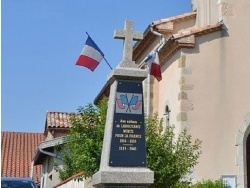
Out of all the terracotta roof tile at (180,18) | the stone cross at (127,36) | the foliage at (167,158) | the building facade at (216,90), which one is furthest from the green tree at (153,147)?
the terracotta roof tile at (180,18)

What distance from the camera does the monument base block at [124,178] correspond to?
6.69 metres

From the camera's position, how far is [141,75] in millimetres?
7449

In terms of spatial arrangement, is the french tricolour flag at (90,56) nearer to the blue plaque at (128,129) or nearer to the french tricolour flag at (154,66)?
the blue plaque at (128,129)

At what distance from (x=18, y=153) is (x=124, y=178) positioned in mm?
24217

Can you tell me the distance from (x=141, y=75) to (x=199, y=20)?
26.3ft

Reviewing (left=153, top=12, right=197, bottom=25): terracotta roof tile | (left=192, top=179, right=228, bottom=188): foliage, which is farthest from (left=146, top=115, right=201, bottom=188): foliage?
(left=153, top=12, right=197, bottom=25): terracotta roof tile

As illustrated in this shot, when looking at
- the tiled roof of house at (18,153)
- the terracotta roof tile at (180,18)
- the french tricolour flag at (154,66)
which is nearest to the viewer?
the french tricolour flag at (154,66)

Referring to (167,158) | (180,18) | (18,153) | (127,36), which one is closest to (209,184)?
(167,158)

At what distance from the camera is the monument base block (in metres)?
6.69

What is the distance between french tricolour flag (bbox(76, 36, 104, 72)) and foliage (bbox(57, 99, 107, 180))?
7.44ft

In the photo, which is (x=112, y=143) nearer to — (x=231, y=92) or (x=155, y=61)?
(x=155, y=61)

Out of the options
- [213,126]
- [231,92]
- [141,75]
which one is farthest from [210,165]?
[141,75]

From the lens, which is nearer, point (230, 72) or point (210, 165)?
point (210, 165)

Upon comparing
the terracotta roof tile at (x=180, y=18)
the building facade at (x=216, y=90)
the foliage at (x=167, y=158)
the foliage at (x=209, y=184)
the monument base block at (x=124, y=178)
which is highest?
the terracotta roof tile at (x=180, y=18)
